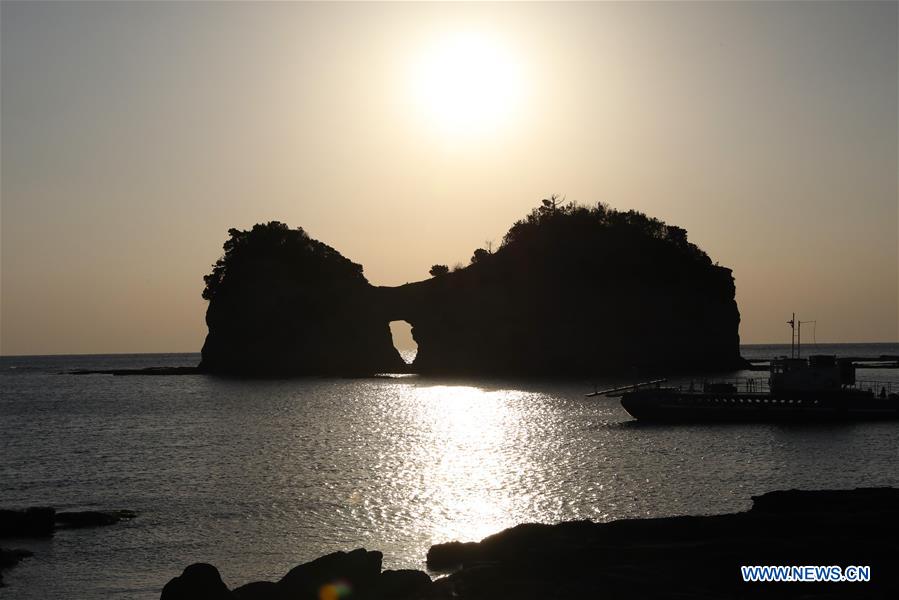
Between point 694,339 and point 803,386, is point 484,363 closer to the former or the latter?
point 694,339

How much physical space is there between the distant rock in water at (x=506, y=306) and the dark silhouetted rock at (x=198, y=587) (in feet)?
442

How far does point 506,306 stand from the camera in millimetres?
157125

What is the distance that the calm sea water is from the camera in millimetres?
32219

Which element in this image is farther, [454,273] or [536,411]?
[454,273]

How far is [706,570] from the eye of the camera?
73.7 ft

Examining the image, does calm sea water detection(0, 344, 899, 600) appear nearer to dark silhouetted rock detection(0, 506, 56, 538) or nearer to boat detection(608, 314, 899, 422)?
dark silhouetted rock detection(0, 506, 56, 538)

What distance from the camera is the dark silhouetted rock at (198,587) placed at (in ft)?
72.5

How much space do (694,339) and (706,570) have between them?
145m

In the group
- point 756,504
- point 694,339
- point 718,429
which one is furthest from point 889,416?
point 694,339

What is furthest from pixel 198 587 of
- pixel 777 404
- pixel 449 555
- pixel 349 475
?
pixel 777 404


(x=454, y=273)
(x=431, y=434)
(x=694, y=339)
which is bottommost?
(x=431, y=434)

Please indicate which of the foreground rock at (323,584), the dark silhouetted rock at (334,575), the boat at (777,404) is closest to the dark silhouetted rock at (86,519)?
the foreground rock at (323,584)

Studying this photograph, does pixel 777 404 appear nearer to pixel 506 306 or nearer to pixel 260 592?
pixel 260 592

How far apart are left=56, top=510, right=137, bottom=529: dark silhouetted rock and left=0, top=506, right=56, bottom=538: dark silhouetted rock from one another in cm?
120
